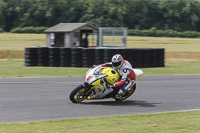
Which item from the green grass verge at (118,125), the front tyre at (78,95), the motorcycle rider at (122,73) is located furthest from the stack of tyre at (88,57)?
the green grass verge at (118,125)

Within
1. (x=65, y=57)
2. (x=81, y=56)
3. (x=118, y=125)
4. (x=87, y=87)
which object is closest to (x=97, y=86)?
(x=87, y=87)

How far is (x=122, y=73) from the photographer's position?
359 inches

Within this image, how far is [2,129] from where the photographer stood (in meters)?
6.11

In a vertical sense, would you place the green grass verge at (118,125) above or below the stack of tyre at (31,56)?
below

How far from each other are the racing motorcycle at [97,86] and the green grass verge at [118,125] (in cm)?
157

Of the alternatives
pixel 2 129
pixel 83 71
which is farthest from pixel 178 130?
pixel 83 71

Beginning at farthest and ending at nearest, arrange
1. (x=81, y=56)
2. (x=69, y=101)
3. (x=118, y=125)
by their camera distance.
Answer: (x=81, y=56) < (x=69, y=101) < (x=118, y=125)

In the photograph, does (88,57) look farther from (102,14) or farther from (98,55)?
(102,14)

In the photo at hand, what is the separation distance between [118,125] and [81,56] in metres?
11.9

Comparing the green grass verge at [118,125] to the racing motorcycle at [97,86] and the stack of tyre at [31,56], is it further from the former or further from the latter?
the stack of tyre at [31,56]

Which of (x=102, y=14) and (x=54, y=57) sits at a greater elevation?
(x=102, y=14)

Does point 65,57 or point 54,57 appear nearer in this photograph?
point 65,57

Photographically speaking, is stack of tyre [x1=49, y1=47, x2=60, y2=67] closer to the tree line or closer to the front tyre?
the front tyre

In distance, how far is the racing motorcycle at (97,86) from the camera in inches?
346
